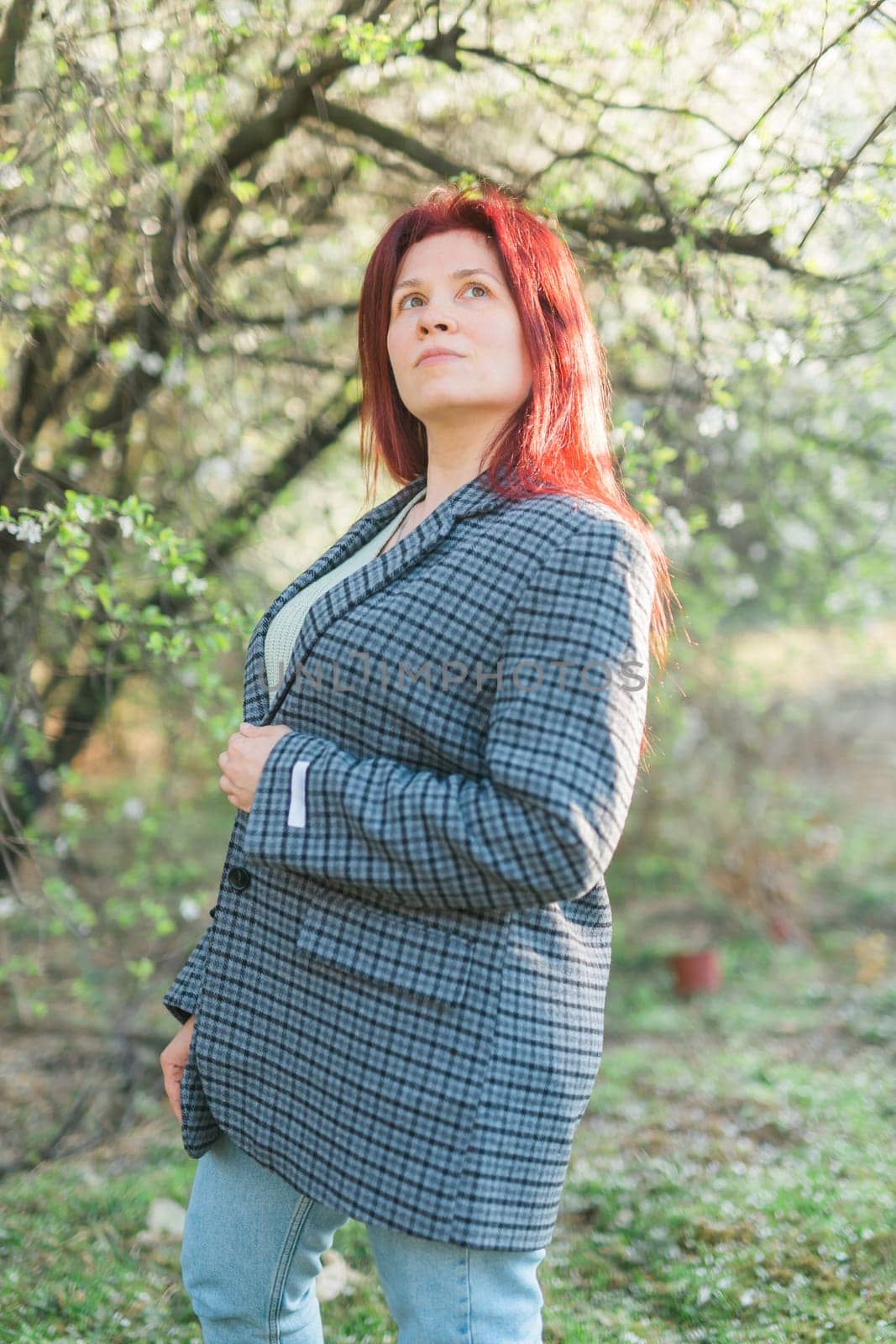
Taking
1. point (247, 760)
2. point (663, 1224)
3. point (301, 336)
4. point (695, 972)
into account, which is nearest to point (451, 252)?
point (247, 760)

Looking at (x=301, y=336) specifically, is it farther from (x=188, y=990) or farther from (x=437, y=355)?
(x=188, y=990)

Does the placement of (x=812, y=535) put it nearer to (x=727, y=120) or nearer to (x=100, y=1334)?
(x=727, y=120)

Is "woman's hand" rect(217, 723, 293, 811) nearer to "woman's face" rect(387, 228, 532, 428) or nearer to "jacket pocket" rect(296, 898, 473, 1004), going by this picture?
"jacket pocket" rect(296, 898, 473, 1004)

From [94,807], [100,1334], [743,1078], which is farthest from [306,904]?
[94,807]

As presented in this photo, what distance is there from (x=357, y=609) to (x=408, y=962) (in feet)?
1.50

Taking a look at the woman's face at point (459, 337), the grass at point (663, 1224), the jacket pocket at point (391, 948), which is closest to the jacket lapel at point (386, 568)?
the woman's face at point (459, 337)

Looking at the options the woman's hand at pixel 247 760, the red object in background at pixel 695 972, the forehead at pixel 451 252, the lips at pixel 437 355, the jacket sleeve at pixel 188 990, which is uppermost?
the forehead at pixel 451 252

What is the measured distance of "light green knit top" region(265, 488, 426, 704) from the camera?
1660mm

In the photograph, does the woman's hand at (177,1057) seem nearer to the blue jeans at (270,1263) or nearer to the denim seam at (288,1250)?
the blue jeans at (270,1263)

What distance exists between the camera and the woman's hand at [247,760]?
1440 mm

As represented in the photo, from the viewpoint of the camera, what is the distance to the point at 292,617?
1.68 metres

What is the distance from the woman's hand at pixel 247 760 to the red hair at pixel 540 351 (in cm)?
45

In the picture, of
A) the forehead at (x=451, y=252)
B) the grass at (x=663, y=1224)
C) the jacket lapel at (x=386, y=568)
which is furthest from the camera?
the grass at (x=663, y=1224)

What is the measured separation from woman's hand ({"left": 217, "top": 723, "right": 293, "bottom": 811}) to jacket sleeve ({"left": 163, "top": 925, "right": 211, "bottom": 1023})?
11.5 inches
